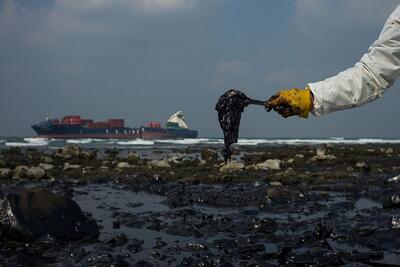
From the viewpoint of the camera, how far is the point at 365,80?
135 inches

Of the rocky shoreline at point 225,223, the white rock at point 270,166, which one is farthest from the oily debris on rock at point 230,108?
Answer: the white rock at point 270,166

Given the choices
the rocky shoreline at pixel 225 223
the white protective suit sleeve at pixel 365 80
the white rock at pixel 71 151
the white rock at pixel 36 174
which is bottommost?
the rocky shoreline at pixel 225 223

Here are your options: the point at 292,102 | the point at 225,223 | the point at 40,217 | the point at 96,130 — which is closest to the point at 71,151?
the point at 40,217

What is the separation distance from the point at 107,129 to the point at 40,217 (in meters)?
75.7

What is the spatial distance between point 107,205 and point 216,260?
4300 millimetres

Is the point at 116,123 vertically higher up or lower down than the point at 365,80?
higher up

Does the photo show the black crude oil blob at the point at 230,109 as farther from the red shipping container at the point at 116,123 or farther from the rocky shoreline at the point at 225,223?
the red shipping container at the point at 116,123

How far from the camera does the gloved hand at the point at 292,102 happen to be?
3451mm

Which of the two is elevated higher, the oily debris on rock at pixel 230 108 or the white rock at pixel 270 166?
the oily debris on rock at pixel 230 108

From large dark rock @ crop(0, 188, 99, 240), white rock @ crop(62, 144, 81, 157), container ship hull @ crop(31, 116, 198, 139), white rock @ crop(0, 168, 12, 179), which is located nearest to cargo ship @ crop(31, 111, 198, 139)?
container ship hull @ crop(31, 116, 198, 139)

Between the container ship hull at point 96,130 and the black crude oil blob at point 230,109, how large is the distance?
68468mm

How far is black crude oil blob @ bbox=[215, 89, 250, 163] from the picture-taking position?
3738 mm

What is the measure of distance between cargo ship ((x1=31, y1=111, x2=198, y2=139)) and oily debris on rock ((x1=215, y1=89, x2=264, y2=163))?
68.5 meters

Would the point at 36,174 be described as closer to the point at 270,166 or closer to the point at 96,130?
the point at 270,166
